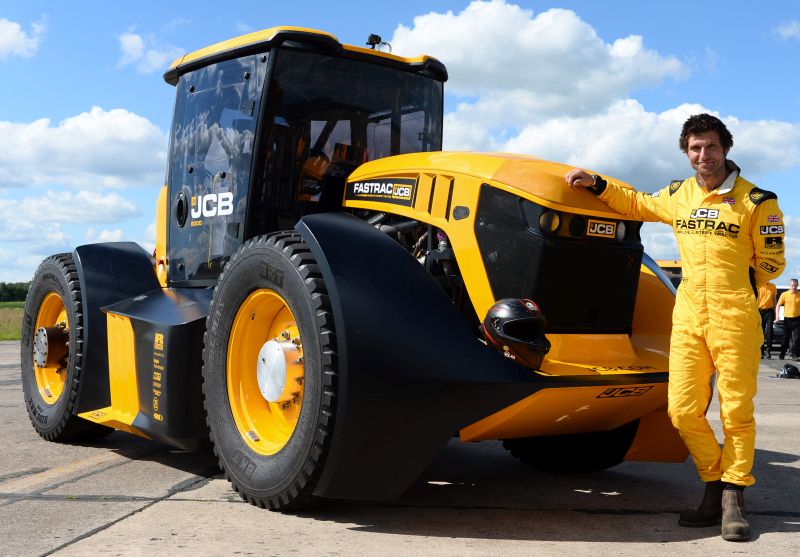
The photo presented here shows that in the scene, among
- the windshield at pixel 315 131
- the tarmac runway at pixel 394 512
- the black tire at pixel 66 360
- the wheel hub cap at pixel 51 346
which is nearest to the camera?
the tarmac runway at pixel 394 512

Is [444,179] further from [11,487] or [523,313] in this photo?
[11,487]

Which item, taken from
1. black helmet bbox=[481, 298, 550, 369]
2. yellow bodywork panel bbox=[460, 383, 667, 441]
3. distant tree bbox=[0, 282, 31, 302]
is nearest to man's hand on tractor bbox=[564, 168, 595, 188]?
black helmet bbox=[481, 298, 550, 369]

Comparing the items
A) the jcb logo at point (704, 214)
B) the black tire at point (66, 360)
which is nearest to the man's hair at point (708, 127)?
the jcb logo at point (704, 214)

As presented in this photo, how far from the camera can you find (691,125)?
4.55 meters

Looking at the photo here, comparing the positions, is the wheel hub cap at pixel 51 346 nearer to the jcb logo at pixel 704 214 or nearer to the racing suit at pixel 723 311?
the racing suit at pixel 723 311

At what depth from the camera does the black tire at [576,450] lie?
18.0ft

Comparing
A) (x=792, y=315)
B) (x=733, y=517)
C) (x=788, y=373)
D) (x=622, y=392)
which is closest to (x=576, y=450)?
(x=622, y=392)

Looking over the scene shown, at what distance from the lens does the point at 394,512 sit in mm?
4629

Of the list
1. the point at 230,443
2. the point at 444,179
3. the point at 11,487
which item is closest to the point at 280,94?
the point at 444,179

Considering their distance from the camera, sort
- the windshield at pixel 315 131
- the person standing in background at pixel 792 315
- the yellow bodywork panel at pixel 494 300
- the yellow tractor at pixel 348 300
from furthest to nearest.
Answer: the person standing in background at pixel 792 315
the windshield at pixel 315 131
the yellow bodywork panel at pixel 494 300
the yellow tractor at pixel 348 300

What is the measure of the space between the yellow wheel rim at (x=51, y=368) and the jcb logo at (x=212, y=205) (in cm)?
145

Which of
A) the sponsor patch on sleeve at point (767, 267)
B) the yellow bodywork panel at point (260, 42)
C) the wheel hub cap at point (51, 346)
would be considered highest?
the yellow bodywork panel at point (260, 42)

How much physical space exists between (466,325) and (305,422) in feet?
2.74

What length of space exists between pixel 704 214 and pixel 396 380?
5.31 feet
